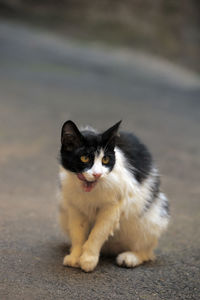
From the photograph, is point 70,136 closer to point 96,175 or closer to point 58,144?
point 96,175

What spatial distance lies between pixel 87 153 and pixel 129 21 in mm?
11105

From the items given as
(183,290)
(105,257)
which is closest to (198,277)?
(183,290)

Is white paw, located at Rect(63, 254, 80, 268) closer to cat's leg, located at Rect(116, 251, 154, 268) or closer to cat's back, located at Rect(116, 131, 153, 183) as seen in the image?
cat's leg, located at Rect(116, 251, 154, 268)

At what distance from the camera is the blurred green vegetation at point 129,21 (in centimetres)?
1202

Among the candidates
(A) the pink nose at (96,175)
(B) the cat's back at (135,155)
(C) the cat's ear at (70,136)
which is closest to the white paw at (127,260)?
(B) the cat's back at (135,155)

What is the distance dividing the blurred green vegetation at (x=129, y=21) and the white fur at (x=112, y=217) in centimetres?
858

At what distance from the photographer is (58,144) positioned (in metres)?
6.14

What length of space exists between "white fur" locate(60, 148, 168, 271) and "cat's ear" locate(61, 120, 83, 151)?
0.50 ft

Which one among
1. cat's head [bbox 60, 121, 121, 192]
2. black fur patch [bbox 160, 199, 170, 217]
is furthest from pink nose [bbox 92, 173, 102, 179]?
black fur patch [bbox 160, 199, 170, 217]

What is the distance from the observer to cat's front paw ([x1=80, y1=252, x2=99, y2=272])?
112 inches

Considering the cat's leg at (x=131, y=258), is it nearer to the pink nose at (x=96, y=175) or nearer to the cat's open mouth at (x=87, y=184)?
the cat's open mouth at (x=87, y=184)

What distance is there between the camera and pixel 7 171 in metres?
5.11

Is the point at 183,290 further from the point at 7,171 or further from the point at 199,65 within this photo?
the point at 199,65

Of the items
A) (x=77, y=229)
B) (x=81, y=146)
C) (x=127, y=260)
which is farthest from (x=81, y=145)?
(x=127, y=260)
